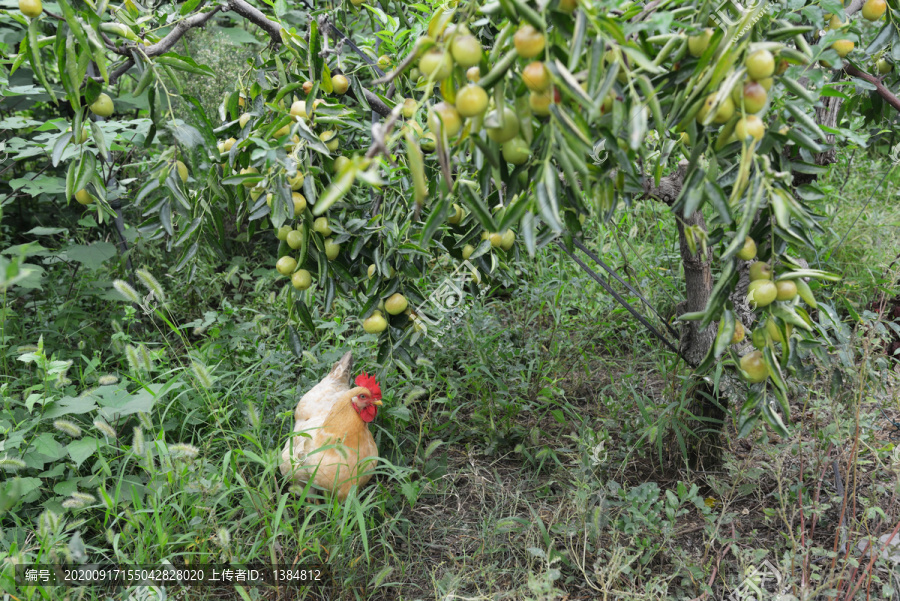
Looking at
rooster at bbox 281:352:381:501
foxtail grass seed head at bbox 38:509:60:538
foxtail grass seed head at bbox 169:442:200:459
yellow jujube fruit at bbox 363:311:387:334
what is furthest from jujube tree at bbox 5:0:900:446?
foxtail grass seed head at bbox 38:509:60:538

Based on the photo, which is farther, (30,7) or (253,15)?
(253,15)

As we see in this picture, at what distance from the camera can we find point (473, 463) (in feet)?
6.43

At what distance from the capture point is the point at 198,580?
1.54 meters

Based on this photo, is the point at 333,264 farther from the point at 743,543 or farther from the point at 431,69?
the point at 743,543

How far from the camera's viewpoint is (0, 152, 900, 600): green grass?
1536 mm

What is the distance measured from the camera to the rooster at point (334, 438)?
1.70m

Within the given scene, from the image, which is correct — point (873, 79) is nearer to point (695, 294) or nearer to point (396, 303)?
point (695, 294)

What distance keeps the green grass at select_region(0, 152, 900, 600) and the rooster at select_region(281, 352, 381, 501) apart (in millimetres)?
67

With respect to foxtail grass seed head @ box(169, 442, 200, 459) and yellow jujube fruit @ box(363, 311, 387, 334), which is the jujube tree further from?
foxtail grass seed head @ box(169, 442, 200, 459)

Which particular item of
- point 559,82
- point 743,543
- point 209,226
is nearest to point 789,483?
point 743,543

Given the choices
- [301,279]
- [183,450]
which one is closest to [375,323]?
[301,279]

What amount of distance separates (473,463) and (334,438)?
1.54 feet

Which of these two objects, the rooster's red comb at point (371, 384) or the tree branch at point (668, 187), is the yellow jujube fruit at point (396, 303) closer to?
the rooster's red comb at point (371, 384)

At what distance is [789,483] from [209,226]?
65.2 inches
